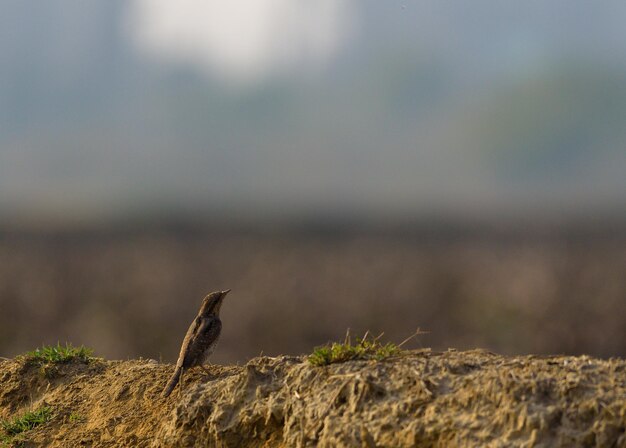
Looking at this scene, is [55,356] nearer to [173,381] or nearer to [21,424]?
[21,424]

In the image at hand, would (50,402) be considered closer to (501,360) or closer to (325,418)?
(325,418)

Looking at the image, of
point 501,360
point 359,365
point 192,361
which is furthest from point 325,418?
point 192,361

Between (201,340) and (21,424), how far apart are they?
2426 millimetres

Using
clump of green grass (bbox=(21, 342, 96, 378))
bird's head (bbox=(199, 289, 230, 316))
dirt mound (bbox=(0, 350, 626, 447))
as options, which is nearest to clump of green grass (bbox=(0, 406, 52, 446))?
dirt mound (bbox=(0, 350, 626, 447))

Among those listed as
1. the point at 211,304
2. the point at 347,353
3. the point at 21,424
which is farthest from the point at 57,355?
the point at 347,353

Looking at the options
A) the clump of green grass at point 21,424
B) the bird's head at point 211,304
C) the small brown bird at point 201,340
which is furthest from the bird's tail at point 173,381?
the clump of green grass at point 21,424

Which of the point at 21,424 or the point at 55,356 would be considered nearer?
the point at 21,424

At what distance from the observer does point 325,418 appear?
7.03 meters

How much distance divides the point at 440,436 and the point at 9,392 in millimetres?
6321

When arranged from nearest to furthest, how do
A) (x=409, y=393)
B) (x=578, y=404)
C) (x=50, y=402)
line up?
1. (x=578, y=404)
2. (x=409, y=393)
3. (x=50, y=402)

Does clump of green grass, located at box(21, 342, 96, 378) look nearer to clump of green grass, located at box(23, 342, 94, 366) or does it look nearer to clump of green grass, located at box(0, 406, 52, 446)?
clump of green grass, located at box(23, 342, 94, 366)

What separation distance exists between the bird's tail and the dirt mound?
0.30 feet

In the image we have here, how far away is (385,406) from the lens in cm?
689

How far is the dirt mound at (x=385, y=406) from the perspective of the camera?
6.39 metres
